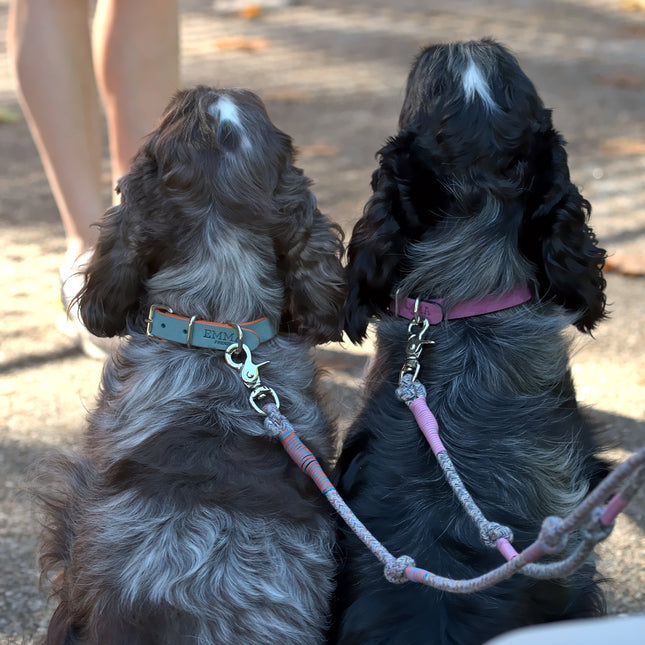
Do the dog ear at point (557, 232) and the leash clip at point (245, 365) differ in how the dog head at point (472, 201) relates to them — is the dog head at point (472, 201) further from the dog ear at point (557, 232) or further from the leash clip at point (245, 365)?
the leash clip at point (245, 365)

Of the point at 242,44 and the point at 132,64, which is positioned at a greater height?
the point at 132,64

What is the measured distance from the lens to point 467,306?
2.74 metres

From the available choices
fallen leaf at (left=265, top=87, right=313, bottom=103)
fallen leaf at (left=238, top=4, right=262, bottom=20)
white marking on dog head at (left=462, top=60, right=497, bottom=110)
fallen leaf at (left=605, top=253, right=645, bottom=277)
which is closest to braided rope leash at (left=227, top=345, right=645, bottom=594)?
white marking on dog head at (left=462, top=60, right=497, bottom=110)

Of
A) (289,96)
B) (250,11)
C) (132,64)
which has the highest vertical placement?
(132,64)

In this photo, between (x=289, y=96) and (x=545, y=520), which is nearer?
(x=545, y=520)

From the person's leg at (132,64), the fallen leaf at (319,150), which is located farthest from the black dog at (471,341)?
the fallen leaf at (319,150)

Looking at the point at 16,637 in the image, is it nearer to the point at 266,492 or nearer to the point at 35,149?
the point at 266,492

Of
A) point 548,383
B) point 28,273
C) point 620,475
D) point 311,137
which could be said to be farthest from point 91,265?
point 311,137

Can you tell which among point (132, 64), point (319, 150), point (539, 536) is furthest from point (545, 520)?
point (319, 150)

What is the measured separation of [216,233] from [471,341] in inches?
30.7

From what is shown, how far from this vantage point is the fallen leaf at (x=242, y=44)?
919 cm

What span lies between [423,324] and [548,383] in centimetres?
39

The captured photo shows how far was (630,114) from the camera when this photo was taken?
7.35m

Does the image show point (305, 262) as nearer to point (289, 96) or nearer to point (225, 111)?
point (225, 111)
